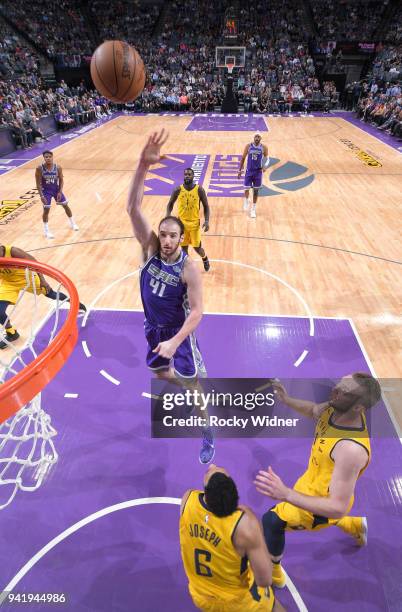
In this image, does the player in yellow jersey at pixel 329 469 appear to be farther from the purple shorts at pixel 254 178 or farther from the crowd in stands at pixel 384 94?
the crowd in stands at pixel 384 94

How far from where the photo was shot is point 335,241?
25.7 ft

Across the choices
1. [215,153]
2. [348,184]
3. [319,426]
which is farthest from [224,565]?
[215,153]

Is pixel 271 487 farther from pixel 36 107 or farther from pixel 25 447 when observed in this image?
pixel 36 107

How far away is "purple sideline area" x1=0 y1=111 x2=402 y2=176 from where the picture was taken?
539 inches

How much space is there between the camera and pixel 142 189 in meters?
3.13

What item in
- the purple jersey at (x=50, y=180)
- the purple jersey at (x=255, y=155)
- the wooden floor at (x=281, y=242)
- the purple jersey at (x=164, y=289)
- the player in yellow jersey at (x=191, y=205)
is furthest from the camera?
the purple jersey at (x=255, y=155)

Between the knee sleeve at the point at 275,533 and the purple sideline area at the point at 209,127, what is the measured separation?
12442 millimetres

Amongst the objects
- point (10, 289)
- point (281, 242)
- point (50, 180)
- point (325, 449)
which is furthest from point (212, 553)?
point (50, 180)

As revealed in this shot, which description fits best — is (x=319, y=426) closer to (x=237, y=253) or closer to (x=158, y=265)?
(x=158, y=265)

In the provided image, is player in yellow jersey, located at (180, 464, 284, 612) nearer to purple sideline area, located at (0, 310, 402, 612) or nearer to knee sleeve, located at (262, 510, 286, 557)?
knee sleeve, located at (262, 510, 286, 557)

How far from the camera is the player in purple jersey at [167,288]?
9.94ft

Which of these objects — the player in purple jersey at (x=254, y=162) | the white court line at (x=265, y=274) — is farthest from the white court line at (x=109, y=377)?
the player in purple jersey at (x=254, y=162)

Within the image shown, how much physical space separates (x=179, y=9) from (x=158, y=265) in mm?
34102

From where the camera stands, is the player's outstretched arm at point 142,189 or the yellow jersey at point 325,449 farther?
the player's outstretched arm at point 142,189
